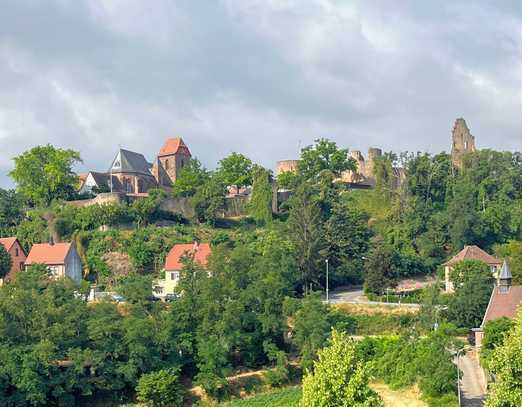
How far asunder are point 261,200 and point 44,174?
20.5m

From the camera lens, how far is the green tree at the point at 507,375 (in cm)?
3397

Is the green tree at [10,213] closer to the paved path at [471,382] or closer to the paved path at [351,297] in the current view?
the paved path at [351,297]

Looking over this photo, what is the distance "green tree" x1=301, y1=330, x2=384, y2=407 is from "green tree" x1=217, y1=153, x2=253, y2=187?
171 ft

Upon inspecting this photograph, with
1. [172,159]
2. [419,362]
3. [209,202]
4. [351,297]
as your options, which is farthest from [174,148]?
[419,362]

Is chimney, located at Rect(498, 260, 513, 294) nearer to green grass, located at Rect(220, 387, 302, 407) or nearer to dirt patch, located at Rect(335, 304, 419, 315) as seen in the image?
dirt patch, located at Rect(335, 304, 419, 315)

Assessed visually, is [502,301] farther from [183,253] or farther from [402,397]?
[183,253]

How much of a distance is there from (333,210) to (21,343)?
31.1 meters

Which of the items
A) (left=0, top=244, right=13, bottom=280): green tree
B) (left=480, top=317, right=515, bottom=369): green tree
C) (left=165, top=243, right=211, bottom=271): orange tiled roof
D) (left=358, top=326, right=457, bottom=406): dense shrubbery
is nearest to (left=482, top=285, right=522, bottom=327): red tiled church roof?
(left=480, top=317, right=515, bottom=369): green tree

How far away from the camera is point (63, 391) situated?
164 ft

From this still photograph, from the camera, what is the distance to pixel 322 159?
86875mm

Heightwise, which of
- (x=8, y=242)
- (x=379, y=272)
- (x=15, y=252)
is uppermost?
(x=8, y=242)

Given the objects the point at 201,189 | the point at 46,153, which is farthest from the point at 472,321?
the point at 46,153

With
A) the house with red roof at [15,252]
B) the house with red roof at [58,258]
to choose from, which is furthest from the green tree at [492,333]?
the house with red roof at [15,252]

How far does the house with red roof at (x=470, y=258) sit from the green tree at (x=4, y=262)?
3419 centimetres
